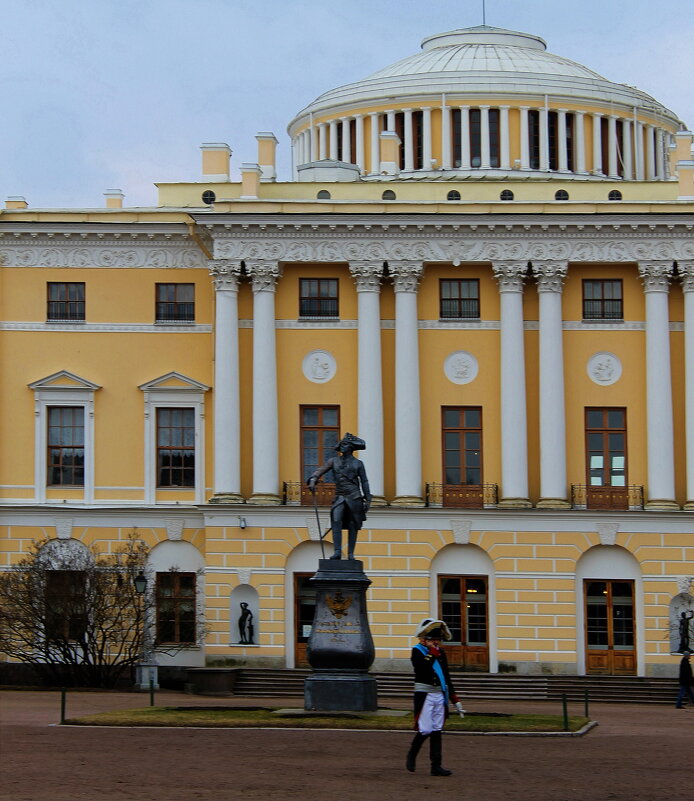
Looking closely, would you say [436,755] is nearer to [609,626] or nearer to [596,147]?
[609,626]

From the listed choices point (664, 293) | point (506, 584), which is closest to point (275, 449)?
point (506, 584)

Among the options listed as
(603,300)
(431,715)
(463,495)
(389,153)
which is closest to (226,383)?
(463,495)

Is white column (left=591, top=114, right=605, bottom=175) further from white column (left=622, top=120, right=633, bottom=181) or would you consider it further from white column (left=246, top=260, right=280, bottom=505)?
white column (left=246, top=260, right=280, bottom=505)

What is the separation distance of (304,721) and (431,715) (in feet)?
30.6

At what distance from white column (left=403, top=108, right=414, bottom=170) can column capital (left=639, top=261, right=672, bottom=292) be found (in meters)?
13.2

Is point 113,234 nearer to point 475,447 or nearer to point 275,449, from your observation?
point 275,449

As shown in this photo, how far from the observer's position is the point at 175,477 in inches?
2290

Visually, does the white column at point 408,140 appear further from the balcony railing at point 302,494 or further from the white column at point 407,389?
the balcony railing at point 302,494

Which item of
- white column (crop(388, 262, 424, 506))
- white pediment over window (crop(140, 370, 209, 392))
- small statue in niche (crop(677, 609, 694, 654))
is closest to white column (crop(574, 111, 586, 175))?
white column (crop(388, 262, 424, 506))

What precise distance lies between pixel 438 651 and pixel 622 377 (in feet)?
100

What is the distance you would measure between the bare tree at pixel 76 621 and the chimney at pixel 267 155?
14631 millimetres

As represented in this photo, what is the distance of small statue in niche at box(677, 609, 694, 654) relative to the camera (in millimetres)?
54562

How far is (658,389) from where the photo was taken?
56219 millimetres

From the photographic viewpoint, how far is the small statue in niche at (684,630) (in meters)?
54.6
